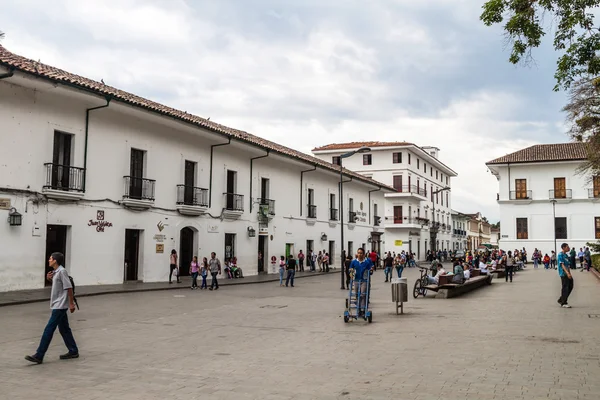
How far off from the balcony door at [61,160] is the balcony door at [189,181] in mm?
6268

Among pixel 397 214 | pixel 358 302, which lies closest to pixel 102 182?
pixel 358 302

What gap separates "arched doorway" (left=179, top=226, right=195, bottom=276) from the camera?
25.7m

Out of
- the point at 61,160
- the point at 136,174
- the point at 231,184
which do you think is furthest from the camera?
the point at 231,184

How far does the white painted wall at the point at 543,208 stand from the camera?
4866 centimetres

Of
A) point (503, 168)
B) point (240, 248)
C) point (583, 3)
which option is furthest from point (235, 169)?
point (503, 168)

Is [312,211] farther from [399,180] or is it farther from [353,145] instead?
[353,145]

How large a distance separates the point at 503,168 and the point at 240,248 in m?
32.3

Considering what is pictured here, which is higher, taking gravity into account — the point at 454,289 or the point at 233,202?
the point at 233,202

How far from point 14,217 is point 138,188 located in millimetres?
5983

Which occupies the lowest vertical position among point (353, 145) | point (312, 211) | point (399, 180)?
point (312, 211)

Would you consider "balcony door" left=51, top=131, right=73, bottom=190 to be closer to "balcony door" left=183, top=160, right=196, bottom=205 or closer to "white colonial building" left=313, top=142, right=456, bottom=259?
"balcony door" left=183, top=160, right=196, bottom=205

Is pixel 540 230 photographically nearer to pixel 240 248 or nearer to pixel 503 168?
pixel 503 168

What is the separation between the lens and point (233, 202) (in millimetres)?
28625

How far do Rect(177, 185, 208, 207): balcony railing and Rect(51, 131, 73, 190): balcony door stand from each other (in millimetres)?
5980
